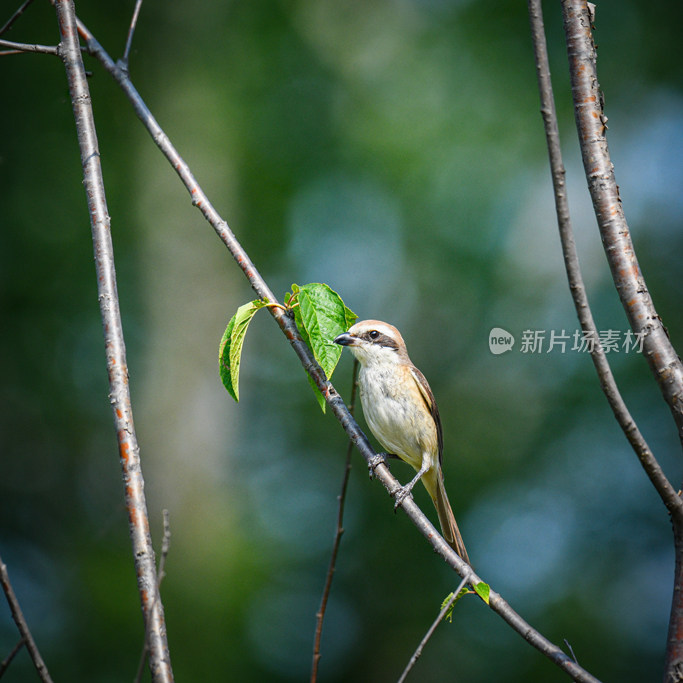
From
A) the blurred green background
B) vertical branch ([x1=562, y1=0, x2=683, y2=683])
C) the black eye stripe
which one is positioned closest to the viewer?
vertical branch ([x1=562, y1=0, x2=683, y2=683])

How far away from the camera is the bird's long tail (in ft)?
12.8

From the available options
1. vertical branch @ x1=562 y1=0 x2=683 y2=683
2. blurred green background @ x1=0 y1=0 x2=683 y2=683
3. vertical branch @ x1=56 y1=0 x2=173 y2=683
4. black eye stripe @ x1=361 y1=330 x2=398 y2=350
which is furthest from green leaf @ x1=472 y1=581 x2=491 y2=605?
blurred green background @ x1=0 y1=0 x2=683 y2=683

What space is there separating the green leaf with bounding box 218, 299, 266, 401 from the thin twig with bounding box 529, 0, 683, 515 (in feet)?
4.03

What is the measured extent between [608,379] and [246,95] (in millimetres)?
12384

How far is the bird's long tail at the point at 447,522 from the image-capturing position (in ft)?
12.8

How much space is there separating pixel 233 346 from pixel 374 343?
1.69 metres

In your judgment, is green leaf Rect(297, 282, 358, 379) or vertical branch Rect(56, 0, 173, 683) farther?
green leaf Rect(297, 282, 358, 379)

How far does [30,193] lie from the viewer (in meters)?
11.7

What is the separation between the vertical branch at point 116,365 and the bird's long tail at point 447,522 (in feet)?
7.37

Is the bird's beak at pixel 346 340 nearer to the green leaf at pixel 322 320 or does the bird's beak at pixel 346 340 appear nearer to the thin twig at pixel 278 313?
the thin twig at pixel 278 313

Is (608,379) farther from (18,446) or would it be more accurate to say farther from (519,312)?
(18,446)

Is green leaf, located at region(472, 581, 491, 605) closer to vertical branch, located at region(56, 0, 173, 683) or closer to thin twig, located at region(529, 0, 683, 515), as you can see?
thin twig, located at region(529, 0, 683, 515)

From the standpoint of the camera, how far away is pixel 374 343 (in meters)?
4.16

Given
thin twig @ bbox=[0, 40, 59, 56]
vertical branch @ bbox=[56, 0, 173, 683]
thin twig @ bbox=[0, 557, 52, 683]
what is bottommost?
thin twig @ bbox=[0, 557, 52, 683]
